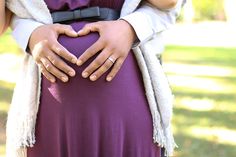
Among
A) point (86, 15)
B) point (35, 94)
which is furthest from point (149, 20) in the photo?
point (35, 94)

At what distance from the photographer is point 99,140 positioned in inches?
76.4

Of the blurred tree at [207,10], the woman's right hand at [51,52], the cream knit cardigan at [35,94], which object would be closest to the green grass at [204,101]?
the cream knit cardigan at [35,94]

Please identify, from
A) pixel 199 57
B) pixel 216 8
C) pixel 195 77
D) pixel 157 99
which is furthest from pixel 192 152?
pixel 216 8

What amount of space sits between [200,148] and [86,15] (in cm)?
305

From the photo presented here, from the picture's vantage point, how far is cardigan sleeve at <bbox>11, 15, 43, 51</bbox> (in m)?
1.98

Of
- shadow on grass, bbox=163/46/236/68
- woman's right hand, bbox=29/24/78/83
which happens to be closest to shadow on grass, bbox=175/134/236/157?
woman's right hand, bbox=29/24/78/83

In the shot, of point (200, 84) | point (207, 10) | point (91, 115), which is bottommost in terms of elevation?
point (207, 10)

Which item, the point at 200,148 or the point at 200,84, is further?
the point at 200,84

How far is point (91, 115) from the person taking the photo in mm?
1919

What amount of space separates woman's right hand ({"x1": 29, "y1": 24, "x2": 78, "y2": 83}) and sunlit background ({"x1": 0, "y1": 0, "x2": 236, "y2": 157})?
59cm

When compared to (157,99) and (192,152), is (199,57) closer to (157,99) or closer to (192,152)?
(192,152)

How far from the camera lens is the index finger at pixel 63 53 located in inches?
73.5

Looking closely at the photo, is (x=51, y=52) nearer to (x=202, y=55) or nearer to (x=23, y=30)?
(x=23, y=30)

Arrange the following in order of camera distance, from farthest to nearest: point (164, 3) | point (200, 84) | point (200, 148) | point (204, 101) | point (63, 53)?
point (200, 84) < point (204, 101) < point (200, 148) < point (164, 3) < point (63, 53)
